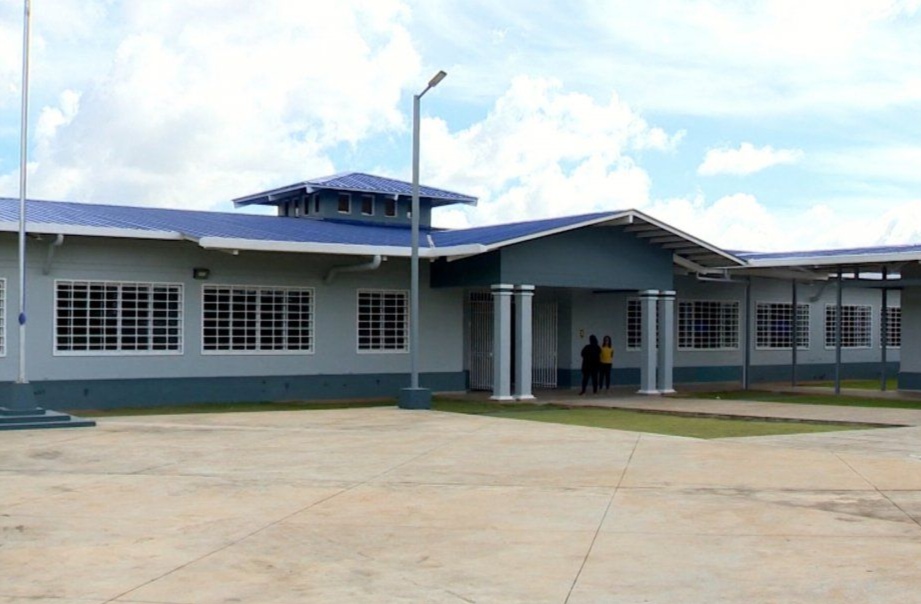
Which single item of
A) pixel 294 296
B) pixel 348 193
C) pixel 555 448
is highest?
pixel 348 193

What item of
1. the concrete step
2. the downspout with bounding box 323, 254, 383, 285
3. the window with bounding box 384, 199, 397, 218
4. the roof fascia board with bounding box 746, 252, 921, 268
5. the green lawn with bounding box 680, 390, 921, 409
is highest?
the window with bounding box 384, 199, 397, 218

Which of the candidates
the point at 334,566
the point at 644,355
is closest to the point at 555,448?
the point at 334,566

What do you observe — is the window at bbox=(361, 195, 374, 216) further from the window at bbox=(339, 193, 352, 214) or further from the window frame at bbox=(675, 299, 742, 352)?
the window frame at bbox=(675, 299, 742, 352)

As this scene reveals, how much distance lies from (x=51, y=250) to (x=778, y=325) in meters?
20.8

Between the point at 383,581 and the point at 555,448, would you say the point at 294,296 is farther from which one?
the point at 383,581

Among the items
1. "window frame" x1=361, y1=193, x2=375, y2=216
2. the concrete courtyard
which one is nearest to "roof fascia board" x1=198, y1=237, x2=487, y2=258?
the concrete courtyard

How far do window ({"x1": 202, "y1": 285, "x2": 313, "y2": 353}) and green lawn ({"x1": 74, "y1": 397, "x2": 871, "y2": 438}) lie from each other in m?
1.22

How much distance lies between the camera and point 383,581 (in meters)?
7.17

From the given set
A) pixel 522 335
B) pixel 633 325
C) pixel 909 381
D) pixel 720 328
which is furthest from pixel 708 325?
pixel 522 335

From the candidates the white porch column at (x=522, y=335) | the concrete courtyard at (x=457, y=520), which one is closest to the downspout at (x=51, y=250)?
the concrete courtyard at (x=457, y=520)

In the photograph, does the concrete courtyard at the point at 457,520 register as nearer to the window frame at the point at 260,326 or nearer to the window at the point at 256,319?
the window frame at the point at 260,326

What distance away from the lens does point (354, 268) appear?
74.3 ft

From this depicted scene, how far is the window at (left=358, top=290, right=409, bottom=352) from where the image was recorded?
2403 cm

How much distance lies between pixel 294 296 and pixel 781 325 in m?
15.9
